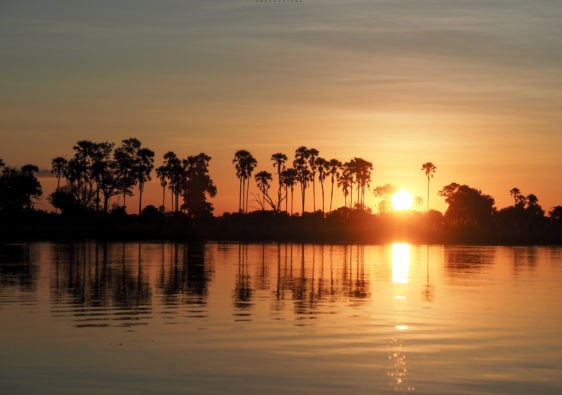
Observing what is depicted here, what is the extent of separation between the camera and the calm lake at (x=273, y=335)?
20.2m

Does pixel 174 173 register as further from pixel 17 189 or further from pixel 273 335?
pixel 273 335

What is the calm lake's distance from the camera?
20.2 m

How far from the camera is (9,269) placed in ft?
182

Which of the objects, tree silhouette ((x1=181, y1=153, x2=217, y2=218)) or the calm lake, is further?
tree silhouette ((x1=181, y1=153, x2=217, y2=218))

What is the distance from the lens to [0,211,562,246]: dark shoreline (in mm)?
146500

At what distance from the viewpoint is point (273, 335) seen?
2756 centimetres

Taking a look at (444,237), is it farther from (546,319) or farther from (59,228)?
(546,319)

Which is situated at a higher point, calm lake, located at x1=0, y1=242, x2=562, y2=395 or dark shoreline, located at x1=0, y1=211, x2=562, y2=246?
dark shoreline, located at x1=0, y1=211, x2=562, y2=246

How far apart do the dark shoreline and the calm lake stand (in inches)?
3748

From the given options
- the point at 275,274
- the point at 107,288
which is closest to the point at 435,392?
the point at 107,288

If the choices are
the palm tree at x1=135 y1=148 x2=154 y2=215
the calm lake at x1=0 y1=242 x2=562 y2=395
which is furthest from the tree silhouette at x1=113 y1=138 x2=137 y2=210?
the calm lake at x1=0 y1=242 x2=562 y2=395

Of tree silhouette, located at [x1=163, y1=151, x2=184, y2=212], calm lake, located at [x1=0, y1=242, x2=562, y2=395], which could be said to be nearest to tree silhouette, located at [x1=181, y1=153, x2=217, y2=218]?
tree silhouette, located at [x1=163, y1=151, x2=184, y2=212]

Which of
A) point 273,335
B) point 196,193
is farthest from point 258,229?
point 273,335

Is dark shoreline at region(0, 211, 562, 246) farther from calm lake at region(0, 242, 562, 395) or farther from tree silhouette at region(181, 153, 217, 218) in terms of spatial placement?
calm lake at region(0, 242, 562, 395)
